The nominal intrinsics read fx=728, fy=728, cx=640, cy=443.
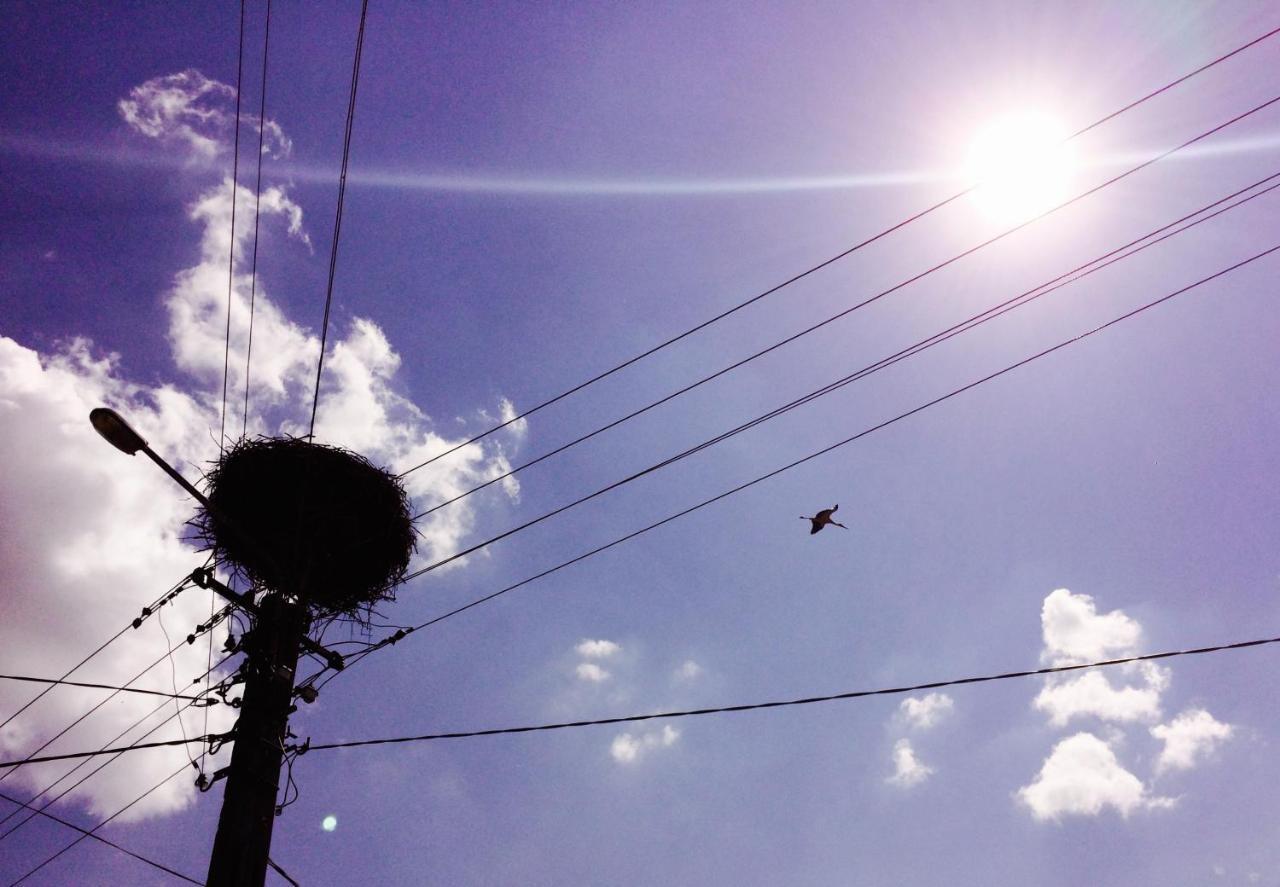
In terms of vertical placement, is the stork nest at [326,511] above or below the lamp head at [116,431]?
above

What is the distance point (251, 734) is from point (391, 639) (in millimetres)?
2061

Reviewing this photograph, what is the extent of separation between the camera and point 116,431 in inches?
231

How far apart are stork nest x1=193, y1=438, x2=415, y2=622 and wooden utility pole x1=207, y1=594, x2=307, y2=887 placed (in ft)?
8.59

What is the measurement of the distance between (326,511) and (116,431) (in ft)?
13.4

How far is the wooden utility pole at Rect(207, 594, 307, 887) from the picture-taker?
5.52m

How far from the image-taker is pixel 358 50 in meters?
6.42

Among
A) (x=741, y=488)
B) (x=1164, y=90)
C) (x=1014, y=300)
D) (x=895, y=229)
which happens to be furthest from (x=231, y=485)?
(x=1164, y=90)

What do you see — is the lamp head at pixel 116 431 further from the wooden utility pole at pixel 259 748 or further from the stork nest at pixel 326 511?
the stork nest at pixel 326 511

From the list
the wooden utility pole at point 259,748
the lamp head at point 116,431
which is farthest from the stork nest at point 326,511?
the lamp head at point 116,431

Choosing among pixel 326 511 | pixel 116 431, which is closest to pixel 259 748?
pixel 116 431

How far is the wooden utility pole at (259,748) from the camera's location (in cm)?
552

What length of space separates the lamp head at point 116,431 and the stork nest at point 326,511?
153 inches

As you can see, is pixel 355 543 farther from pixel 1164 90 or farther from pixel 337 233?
pixel 1164 90

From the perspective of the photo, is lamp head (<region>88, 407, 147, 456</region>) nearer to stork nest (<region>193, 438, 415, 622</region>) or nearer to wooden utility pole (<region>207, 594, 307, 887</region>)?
wooden utility pole (<region>207, 594, 307, 887</region>)
